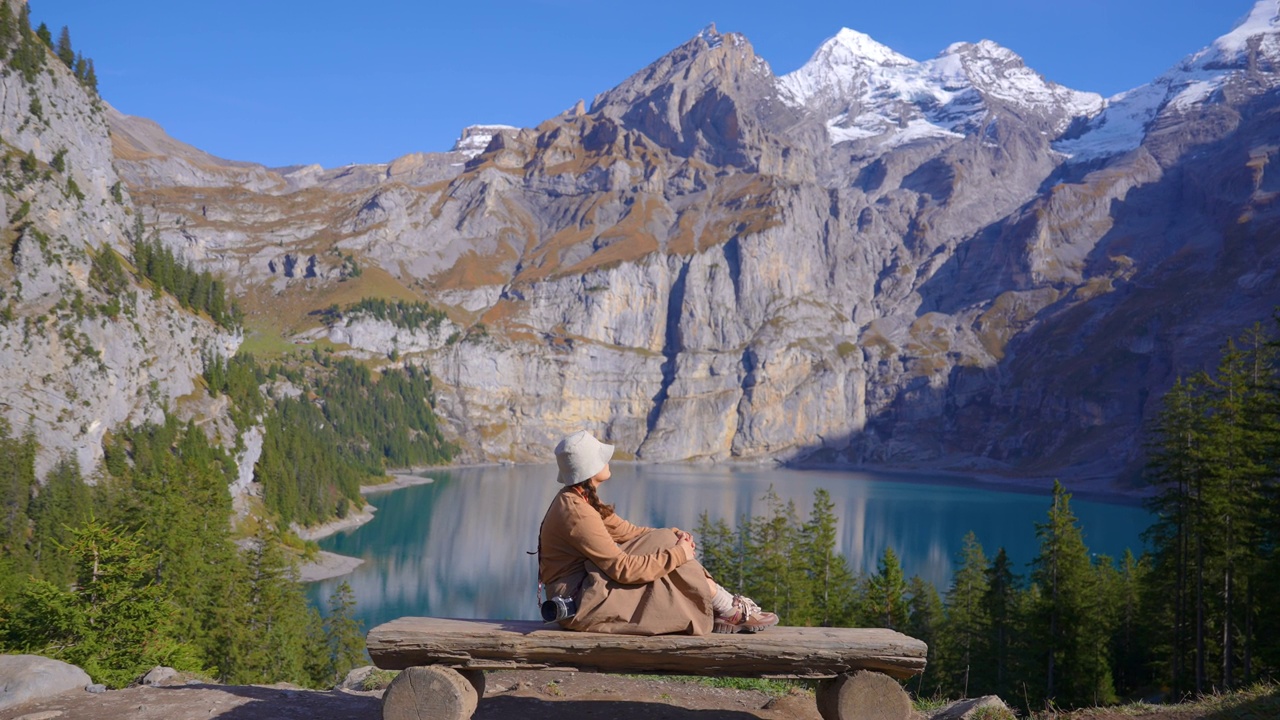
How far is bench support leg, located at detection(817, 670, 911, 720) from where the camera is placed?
8539mm

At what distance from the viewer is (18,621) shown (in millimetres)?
22031

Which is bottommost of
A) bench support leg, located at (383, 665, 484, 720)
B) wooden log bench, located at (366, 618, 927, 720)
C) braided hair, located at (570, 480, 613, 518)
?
bench support leg, located at (383, 665, 484, 720)

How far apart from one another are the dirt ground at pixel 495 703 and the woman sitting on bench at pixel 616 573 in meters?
2.33

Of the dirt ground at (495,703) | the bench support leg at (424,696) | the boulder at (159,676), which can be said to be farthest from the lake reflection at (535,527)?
the bench support leg at (424,696)

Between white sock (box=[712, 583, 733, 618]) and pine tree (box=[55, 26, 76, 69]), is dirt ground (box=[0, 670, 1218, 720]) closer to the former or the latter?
Answer: white sock (box=[712, 583, 733, 618])

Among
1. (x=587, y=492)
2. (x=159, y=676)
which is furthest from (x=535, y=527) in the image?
(x=587, y=492)

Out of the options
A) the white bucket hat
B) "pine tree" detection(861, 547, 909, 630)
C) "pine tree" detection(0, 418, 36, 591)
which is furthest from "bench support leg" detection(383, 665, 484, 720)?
"pine tree" detection(0, 418, 36, 591)

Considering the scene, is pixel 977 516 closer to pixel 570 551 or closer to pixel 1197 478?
pixel 1197 478

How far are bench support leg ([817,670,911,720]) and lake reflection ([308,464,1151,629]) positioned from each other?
35.7m

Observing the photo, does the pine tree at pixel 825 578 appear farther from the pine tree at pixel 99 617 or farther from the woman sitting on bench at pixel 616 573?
the woman sitting on bench at pixel 616 573

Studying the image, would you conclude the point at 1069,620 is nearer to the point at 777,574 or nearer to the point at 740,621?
the point at 777,574

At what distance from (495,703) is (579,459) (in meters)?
3.96

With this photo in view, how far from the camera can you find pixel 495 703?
1053 centimetres

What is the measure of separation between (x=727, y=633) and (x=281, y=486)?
104 metres
